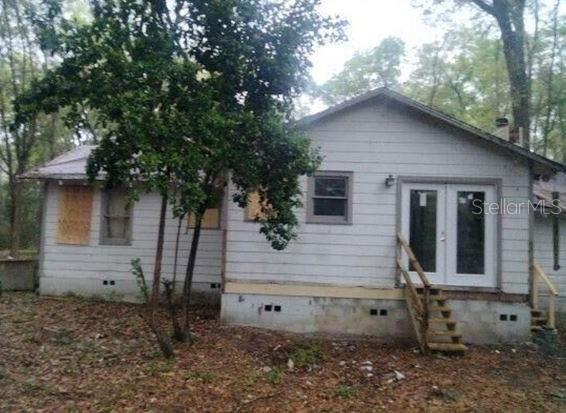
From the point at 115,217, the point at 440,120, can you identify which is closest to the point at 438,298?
the point at 440,120

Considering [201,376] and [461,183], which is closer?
[201,376]

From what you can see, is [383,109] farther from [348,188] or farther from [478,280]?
[478,280]

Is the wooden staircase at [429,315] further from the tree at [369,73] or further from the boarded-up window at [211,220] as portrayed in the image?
the tree at [369,73]

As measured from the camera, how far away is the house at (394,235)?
8.36 metres

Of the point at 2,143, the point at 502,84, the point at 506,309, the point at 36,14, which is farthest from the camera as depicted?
the point at 502,84

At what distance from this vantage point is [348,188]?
8.70 metres

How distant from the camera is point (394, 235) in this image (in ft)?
28.1

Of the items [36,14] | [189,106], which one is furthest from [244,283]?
[36,14]

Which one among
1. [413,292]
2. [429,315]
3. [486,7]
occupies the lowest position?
[429,315]

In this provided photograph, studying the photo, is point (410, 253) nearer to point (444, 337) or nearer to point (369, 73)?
point (444, 337)

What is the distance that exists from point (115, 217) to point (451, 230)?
787 centimetres

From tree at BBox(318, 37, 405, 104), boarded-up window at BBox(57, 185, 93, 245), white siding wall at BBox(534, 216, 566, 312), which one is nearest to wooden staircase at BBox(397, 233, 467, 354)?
white siding wall at BBox(534, 216, 566, 312)

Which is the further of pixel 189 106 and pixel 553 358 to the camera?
pixel 553 358

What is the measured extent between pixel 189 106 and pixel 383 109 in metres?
4.42
